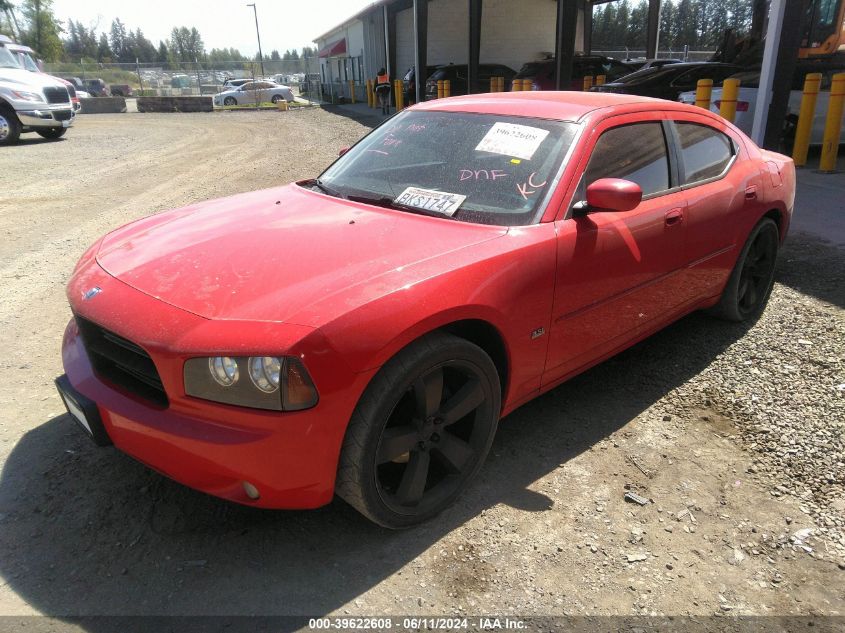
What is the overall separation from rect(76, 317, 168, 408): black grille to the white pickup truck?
1607 cm

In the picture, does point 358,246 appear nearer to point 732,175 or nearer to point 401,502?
point 401,502

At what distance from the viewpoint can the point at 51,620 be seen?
2.02 metres

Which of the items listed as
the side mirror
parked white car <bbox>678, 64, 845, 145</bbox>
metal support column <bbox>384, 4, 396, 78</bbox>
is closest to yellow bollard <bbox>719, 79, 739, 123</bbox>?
parked white car <bbox>678, 64, 845, 145</bbox>

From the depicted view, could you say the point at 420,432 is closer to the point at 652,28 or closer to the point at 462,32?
the point at 652,28

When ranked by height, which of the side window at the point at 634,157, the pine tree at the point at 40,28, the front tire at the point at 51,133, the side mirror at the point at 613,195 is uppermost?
the pine tree at the point at 40,28

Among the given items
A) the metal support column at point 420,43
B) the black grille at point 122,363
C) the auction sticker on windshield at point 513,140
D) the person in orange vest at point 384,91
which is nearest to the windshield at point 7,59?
the metal support column at point 420,43

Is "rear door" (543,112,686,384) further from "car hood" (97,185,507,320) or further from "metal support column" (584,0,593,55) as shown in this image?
"metal support column" (584,0,593,55)

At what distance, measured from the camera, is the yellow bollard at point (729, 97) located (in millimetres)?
9047

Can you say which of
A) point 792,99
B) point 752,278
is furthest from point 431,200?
point 792,99

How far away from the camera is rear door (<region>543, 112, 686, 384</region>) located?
279 cm

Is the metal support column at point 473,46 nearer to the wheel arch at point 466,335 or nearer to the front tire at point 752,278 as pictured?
the front tire at point 752,278

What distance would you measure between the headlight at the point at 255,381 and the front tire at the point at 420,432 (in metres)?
0.24

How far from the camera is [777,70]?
29.5 feet

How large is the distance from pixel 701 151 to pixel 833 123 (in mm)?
6897
